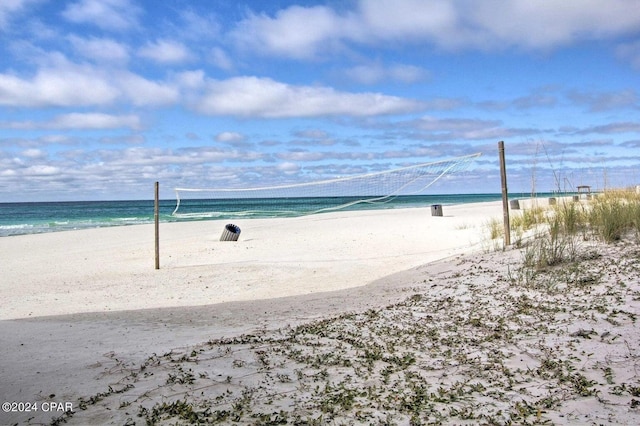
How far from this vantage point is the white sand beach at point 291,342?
3.34 m

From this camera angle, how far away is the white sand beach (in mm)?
3342

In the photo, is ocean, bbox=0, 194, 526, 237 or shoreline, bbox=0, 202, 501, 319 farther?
ocean, bbox=0, 194, 526, 237

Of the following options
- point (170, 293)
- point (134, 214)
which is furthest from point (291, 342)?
point (134, 214)

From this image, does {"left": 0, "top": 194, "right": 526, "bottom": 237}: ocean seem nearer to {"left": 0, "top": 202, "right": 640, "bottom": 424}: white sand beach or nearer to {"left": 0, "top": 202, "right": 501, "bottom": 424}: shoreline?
{"left": 0, "top": 202, "right": 501, "bottom": 424}: shoreline

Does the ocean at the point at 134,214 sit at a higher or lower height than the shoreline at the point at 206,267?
higher

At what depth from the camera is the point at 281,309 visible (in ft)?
22.2

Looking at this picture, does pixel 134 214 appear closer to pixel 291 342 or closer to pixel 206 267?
pixel 206 267

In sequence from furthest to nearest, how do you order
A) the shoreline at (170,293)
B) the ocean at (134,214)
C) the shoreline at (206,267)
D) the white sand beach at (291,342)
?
1. the ocean at (134,214)
2. the shoreline at (206,267)
3. the shoreline at (170,293)
4. the white sand beach at (291,342)

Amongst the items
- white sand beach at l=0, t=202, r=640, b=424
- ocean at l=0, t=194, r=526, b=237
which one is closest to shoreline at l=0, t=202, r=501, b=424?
white sand beach at l=0, t=202, r=640, b=424

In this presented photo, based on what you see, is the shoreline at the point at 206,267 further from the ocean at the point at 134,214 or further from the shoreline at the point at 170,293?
the ocean at the point at 134,214

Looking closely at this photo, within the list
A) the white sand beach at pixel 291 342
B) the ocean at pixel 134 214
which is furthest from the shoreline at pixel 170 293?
the ocean at pixel 134 214

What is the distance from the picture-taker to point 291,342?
478cm

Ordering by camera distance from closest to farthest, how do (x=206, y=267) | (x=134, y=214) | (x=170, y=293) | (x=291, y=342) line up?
(x=291, y=342)
(x=170, y=293)
(x=206, y=267)
(x=134, y=214)

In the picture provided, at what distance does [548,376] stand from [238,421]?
223 cm
